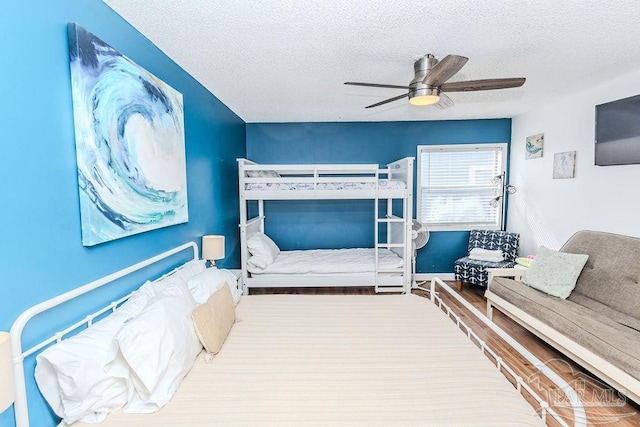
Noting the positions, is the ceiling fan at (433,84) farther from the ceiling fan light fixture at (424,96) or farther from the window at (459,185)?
the window at (459,185)

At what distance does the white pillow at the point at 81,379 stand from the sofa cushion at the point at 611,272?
3495mm

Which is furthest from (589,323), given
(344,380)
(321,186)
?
(321,186)

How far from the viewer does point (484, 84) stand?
212 cm

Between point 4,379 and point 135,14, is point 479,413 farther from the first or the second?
point 135,14

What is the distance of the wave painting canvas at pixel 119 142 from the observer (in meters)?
1.38

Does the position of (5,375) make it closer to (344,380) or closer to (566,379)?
(344,380)

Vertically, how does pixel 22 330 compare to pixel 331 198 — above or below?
below

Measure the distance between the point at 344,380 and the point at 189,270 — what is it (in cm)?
137

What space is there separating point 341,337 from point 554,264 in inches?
94.1

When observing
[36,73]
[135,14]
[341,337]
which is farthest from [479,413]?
[135,14]

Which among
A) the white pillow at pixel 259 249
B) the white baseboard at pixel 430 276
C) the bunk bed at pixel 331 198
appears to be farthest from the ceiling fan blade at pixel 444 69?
the white baseboard at pixel 430 276

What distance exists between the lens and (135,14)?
1702 mm

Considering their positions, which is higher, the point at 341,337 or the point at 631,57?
the point at 631,57

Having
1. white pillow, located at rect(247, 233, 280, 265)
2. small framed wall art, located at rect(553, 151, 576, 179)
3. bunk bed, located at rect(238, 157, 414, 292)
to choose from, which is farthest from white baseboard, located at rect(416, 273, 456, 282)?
white pillow, located at rect(247, 233, 280, 265)
